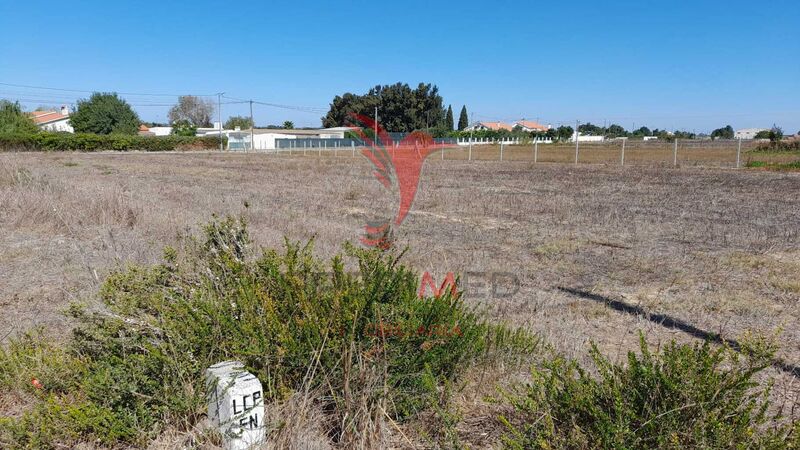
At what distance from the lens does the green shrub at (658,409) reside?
1.93 meters

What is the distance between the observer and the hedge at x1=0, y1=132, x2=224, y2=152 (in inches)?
1778

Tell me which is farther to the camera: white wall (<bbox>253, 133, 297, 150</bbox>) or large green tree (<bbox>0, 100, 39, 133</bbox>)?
white wall (<bbox>253, 133, 297, 150</bbox>)

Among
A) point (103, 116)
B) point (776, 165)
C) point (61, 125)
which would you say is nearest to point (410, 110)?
point (776, 165)

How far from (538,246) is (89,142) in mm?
51838

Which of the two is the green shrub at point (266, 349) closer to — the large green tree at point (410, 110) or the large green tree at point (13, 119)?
the large green tree at point (410, 110)

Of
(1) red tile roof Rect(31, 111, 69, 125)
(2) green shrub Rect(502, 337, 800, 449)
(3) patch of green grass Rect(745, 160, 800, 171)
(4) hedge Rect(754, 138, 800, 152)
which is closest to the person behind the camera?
(2) green shrub Rect(502, 337, 800, 449)

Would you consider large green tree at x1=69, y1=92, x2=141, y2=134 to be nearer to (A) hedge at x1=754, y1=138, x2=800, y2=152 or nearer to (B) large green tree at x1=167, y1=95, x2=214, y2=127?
(B) large green tree at x1=167, y1=95, x2=214, y2=127

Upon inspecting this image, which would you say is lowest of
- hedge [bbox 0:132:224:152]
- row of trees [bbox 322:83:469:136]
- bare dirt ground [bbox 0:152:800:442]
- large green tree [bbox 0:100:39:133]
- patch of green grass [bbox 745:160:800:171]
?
bare dirt ground [bbox 0:152:800:442]

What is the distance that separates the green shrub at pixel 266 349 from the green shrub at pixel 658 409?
58 centimetres

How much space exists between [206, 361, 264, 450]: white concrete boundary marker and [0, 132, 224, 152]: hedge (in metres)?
53.0

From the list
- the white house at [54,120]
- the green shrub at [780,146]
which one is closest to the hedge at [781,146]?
the green shrub at [780,146]

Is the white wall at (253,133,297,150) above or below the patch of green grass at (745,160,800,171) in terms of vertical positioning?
above

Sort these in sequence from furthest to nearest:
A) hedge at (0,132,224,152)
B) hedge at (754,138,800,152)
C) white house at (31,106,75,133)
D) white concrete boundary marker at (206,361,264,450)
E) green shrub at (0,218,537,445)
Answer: white house at (31,106,75,133)
hedge at (0,132,224,152)
hedge at (754,138,800,152)
green shrub at (0,218,537,445)
white concrete boundary marker at (206,361,264,450)

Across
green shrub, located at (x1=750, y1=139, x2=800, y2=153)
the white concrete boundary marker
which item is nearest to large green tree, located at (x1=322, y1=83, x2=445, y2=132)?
Answer: the white concrete boundary marker
